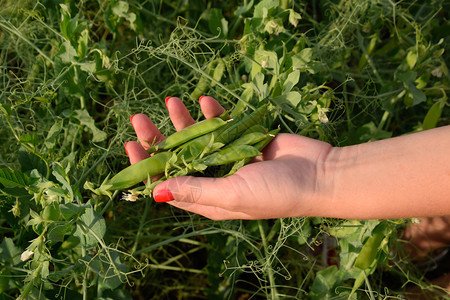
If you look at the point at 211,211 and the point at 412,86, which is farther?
the point at 412,86

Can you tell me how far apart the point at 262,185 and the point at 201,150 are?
243 millimetres

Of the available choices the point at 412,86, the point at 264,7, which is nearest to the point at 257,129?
the point at 264,7

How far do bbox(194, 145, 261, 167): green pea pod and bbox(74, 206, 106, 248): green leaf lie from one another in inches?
13.5

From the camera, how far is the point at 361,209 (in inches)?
50.3

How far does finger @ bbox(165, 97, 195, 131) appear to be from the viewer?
1476mm

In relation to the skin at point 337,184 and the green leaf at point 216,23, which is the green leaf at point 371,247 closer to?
the skin at point 337,184

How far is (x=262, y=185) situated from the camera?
4.00 ft

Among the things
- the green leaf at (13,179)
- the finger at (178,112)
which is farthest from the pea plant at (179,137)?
the finger at (178,112)

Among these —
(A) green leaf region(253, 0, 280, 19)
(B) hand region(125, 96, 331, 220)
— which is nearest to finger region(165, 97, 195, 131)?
(B) hand region(125, 96, 331, 220)

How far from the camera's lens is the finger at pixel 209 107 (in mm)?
1456

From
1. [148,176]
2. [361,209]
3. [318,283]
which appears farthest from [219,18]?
[318,283]

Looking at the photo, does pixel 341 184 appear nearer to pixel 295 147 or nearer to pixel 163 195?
pixel 295 147

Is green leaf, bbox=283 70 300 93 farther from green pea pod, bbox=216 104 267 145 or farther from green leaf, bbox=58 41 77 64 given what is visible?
green leaf, bbox=58 41 77 64

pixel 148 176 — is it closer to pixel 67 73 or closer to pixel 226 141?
pixel 226 141
